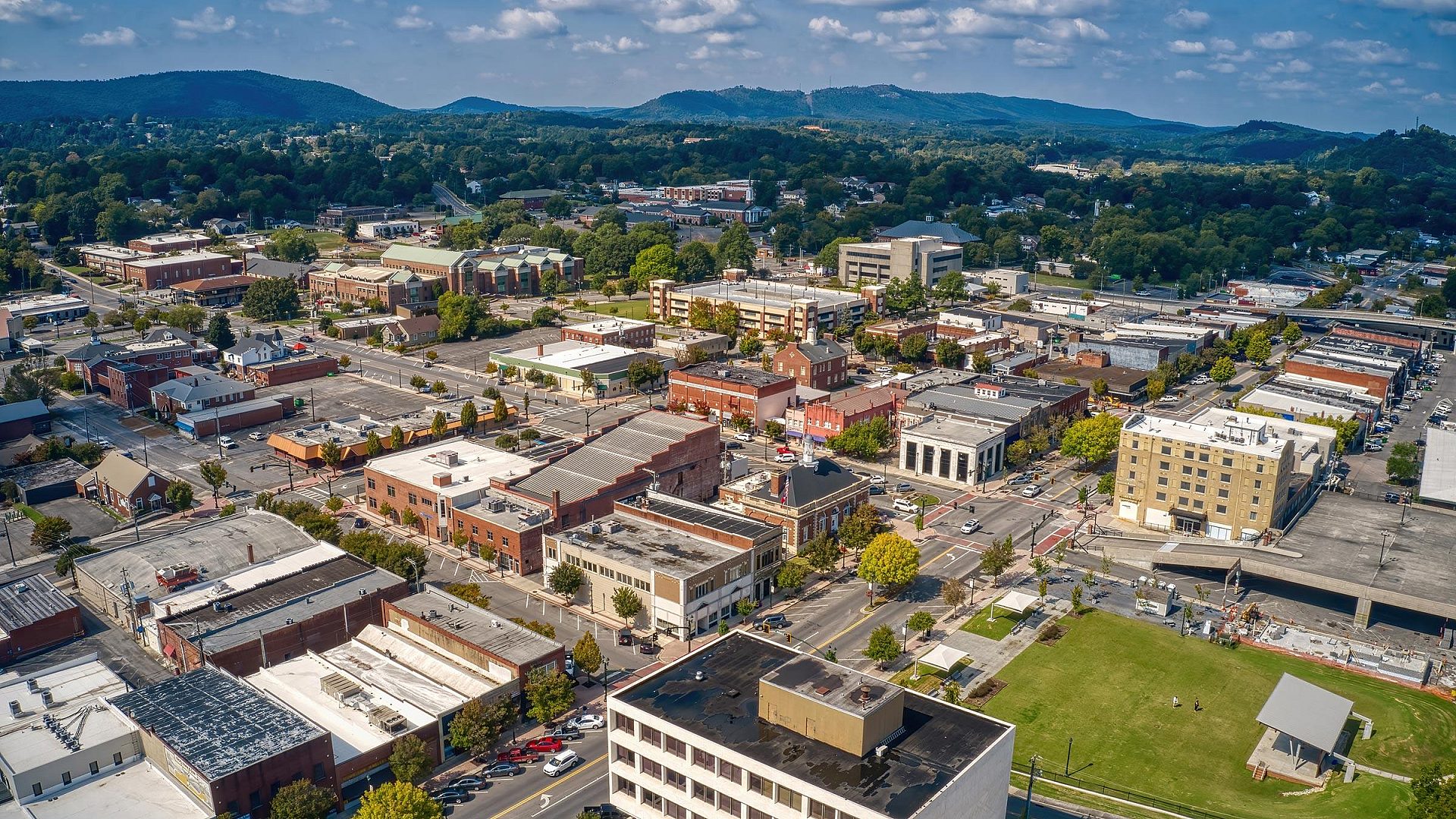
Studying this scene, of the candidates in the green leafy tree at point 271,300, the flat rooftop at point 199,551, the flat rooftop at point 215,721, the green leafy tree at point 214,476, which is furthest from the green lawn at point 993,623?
the green leafy tree at point 271,300

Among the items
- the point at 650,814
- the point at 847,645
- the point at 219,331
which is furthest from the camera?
the point at 219,331

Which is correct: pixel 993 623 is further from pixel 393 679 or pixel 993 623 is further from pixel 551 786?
pixel 393 679

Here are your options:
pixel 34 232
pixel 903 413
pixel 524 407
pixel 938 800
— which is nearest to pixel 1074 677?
pixel 938 800

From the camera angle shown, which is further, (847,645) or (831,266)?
(831,266)

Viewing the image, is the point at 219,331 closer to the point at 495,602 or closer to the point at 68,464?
the point at 68,464

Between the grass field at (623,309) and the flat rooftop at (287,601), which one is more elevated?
the grass field at (623,309)

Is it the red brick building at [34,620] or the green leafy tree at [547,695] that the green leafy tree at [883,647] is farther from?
the red brick building at [34,620]
